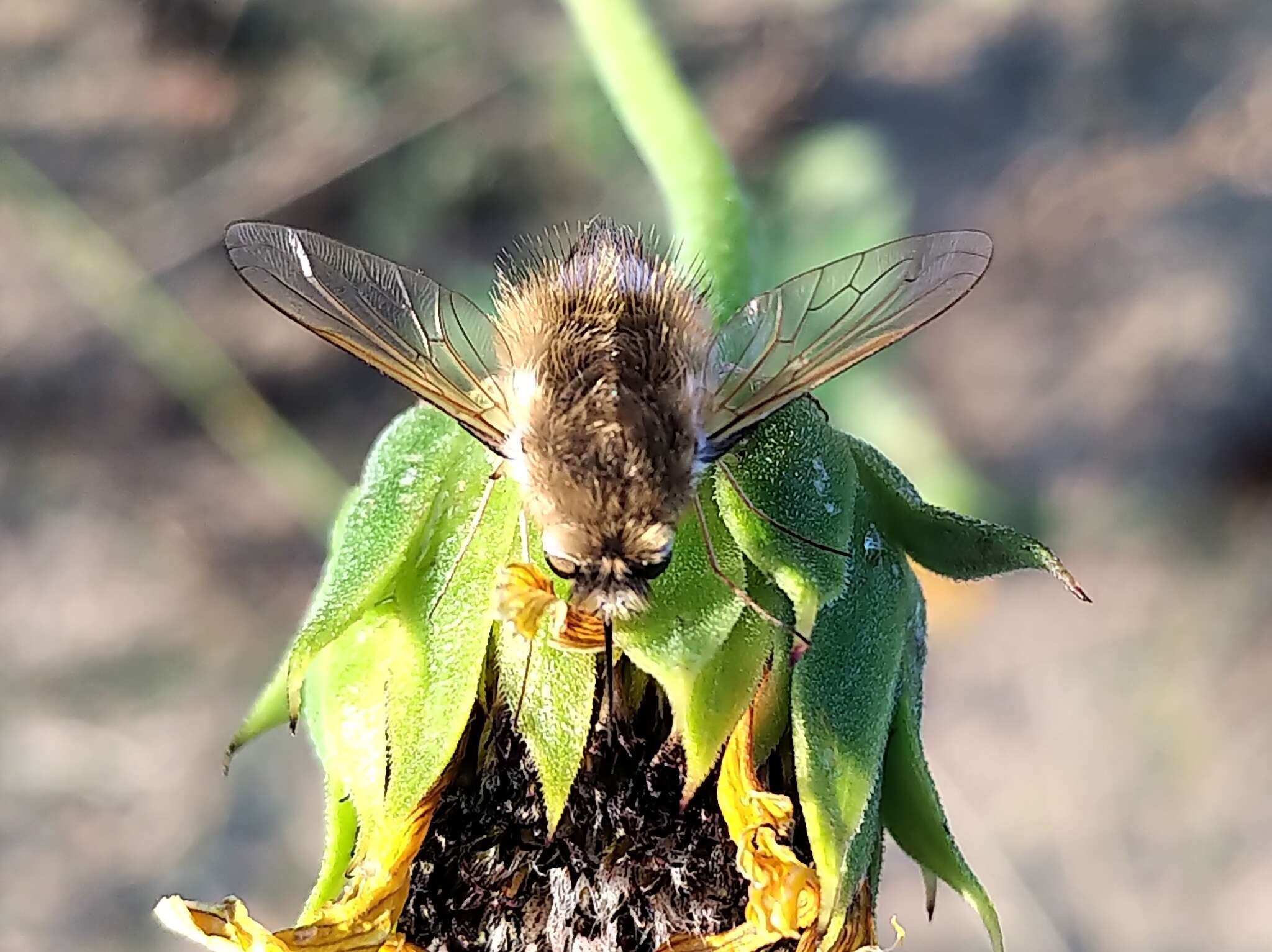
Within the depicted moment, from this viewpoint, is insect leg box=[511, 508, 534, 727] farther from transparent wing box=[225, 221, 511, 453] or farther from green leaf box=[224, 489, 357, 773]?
green leaf box=[224, 489, 357, 773]

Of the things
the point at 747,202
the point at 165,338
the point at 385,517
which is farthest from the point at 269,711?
the point at 165,338

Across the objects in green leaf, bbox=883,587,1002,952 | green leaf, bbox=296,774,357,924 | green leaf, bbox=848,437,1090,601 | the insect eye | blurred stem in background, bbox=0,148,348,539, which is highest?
blurred stem in background, bbox=0,148,348,539

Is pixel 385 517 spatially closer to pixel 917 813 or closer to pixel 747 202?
pixel 917 813

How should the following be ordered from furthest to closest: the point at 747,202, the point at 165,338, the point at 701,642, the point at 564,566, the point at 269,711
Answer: the point at 165,338 → the point at 747,202 → the point at 269,711 → the point at 701,642 → the point at 564,566

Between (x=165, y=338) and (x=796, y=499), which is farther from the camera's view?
(x=165, y=338)

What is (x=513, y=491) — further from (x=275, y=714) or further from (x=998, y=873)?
(x=998, y=873)

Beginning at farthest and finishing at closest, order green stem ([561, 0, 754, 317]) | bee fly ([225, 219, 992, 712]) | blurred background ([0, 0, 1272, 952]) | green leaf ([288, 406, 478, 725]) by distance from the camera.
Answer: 1. blurred background ([0, 0, 1272, 952])
2. green stem ([561, 0, 754, 317])
3. green leaf ([288, 406, 478, 725])
4. bee fly ([225, 219, 992, 712])

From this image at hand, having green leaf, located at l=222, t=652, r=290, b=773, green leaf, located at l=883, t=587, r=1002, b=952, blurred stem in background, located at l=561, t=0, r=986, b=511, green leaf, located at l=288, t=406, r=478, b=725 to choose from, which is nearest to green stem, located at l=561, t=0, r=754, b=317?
blurred stem in background, located at l=561, t=0, r=986, b=511
